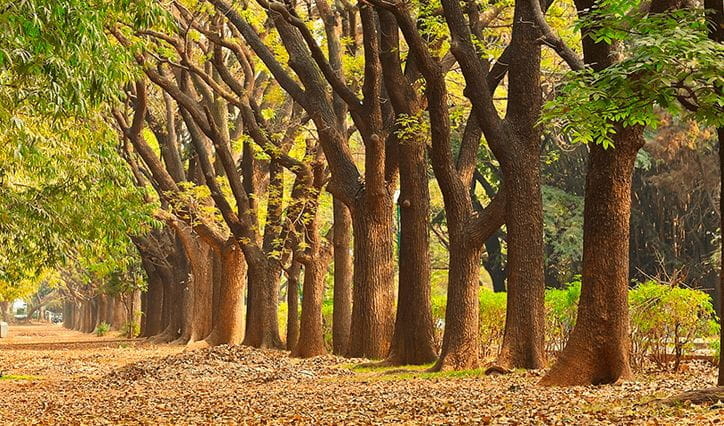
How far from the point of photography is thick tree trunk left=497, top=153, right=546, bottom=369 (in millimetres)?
14445

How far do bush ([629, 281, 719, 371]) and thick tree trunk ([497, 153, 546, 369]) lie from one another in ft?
4.93

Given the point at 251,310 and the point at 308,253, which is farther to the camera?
the point at 251,310

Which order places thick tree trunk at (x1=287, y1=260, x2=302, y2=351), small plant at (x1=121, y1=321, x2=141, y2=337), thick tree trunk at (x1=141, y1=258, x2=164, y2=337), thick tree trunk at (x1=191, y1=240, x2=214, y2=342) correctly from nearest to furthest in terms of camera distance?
1. thick tree trunk at (x1=287, y1=260, x2=302, y2=351)
2. thick tree trunk at (x1=191, y1=240, x2=214, y2=342)
3. thick tree trunk at (x1=141, y1=258, x2=164, y2=337)
4. small plant at (x1=121, y1=321, x2=141, y2=337)

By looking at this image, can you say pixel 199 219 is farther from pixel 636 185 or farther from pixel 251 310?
pixel 636 185

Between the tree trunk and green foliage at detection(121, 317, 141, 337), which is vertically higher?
the tree trunk

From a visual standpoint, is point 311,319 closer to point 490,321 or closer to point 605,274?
point 490,321

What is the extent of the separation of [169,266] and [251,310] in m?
15.9

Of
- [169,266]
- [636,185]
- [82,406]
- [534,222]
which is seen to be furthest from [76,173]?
[169,266]

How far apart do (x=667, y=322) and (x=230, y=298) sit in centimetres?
1599

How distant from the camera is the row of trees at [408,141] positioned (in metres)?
9.01

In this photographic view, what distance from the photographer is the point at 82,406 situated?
14.1 meters

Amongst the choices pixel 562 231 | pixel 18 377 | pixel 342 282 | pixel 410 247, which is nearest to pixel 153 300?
pixel 562 231

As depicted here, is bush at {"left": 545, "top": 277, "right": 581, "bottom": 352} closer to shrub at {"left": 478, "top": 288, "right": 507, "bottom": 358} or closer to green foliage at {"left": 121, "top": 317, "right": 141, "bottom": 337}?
shrub at {"left": 478, "top": 288, "right": 507, "bottom": 358}

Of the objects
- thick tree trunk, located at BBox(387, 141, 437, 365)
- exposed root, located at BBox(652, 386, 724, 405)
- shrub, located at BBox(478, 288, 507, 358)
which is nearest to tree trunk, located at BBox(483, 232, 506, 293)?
shrub, located at BBox(478, 288, 507, 358)
